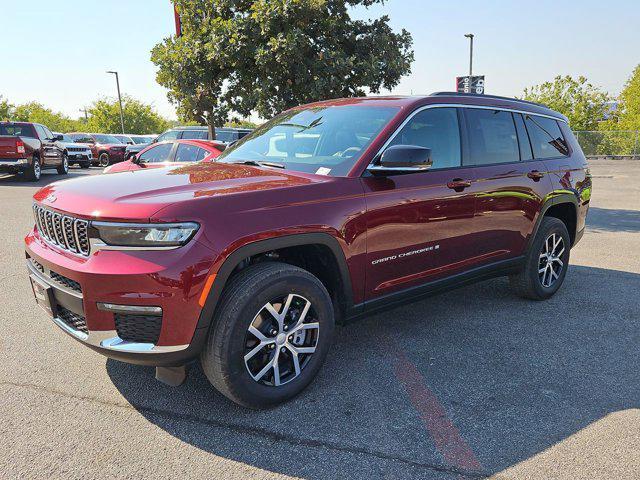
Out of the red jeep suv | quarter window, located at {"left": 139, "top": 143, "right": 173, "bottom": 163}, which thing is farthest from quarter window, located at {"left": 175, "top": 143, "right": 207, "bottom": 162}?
the red jeep suv

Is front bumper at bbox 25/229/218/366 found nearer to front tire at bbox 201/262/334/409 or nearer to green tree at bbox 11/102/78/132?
front tire at bbox 201/262/334/409

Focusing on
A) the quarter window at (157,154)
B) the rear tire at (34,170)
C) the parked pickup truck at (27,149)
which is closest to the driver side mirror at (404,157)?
the quarter window at (157,154)

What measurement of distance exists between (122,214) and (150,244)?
0.21 m

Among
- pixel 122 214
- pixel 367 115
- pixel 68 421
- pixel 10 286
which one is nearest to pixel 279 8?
pixel 367 115

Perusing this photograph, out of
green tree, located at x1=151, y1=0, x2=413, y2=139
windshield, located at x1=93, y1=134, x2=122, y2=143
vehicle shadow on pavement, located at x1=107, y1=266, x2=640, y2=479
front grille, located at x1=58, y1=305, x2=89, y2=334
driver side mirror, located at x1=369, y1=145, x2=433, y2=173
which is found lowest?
vehicle shadow on pavement, located at x1=107, y1=266, x2=640, y2=479

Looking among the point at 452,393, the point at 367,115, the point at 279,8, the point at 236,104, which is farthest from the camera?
the point at 236,104

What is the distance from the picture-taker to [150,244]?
99.1 inches

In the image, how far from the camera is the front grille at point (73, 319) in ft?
8.81

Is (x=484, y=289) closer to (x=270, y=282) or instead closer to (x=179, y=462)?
(x=270, y=282)

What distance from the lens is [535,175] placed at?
462 cm

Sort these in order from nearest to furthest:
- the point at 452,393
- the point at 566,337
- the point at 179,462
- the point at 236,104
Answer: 1. the point at 179,462
2. the point at 452,393
3. the point at 566,337
4. the point at 236,104

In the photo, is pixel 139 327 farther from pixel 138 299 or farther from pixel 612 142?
pixel 612 142

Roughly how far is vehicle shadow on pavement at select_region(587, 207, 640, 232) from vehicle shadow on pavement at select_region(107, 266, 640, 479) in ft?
18.0

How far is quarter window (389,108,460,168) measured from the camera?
142 inches
